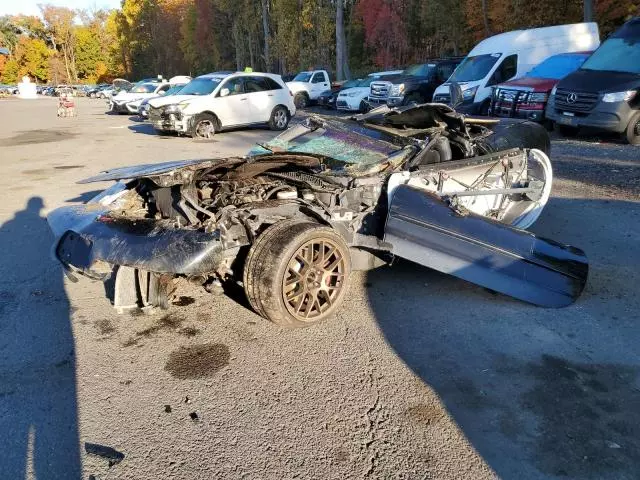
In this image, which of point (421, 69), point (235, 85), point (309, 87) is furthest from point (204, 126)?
point (309, 87)

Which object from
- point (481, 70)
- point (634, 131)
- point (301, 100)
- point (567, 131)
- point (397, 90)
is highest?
point (481, 70)

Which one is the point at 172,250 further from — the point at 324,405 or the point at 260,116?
the point at 260,116

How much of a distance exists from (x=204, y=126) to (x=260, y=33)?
40631 mm

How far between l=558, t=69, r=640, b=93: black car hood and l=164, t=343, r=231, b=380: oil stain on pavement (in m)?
10.3

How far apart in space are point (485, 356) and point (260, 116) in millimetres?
13180

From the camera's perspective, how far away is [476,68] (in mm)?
14383

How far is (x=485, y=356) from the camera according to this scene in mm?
3162

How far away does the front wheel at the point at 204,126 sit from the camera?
13852mm

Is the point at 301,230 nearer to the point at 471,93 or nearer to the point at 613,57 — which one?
the point at 613,57

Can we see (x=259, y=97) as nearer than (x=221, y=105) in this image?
No

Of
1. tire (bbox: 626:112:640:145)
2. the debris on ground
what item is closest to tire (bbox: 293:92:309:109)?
tire (bbox: 626:112:640:145)

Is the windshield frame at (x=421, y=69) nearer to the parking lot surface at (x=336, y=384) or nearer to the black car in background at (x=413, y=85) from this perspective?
the black car in background at (x=413, y=85)

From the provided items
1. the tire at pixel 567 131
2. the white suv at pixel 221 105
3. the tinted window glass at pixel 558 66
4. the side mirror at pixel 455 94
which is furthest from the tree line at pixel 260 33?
the side mirror at pixel 455 94

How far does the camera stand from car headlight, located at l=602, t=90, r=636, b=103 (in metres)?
9.94
